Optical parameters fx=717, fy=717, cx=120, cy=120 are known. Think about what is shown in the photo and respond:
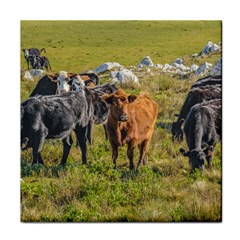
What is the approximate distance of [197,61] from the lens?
9.76 meters

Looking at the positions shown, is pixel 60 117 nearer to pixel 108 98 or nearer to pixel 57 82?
pixel 57 82

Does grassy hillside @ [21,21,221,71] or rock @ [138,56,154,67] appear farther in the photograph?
rock @ [138,56,154,67]

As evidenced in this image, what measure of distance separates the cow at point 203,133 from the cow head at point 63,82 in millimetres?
1734

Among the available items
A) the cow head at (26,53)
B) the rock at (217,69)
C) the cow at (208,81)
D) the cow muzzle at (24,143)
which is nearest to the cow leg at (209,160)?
the cow at (208,81)

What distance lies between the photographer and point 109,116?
31.8ft

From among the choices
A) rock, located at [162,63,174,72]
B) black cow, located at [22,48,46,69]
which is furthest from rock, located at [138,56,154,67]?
black cow, located at [22,48,46,69]

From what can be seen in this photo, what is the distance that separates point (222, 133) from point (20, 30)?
304 cm

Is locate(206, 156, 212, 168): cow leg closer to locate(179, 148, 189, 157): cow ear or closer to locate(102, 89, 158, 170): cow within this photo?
locate(179, 148, 189, 157): cow ear

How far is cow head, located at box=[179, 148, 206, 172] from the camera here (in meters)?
9.59

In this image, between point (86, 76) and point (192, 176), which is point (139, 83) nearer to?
point (86, 76)

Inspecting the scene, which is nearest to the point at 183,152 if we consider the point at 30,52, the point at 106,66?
the point at 106,66

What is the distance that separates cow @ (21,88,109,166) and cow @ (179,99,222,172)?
119 cm

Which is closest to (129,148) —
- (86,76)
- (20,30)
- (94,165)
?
(94,165)

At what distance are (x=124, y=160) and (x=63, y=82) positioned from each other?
4.44ft
